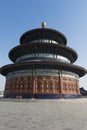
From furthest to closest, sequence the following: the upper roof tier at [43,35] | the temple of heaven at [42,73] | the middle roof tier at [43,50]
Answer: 1. the upper roof tier at [43,35]
2. the middle roof tier at [43,50]
3. the temple of heaven at [42,73]

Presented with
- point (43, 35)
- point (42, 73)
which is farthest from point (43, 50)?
point (42, 73)

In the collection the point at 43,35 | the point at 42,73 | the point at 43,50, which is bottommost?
the point at 42,73

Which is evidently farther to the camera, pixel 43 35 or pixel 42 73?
pixel 43 35

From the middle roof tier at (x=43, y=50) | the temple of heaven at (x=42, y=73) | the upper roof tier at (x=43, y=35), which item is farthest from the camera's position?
the upper roof tier at (x=43, y=35)

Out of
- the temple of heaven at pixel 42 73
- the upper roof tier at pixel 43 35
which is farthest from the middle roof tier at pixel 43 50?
the upper roof tier at pixel 43 35

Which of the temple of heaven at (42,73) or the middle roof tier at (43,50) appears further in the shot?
the middle roof tier at (43,50)

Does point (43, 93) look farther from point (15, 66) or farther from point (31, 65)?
point (15, 66)

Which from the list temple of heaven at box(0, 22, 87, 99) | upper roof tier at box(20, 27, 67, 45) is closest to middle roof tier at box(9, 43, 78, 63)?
temple of heaven at box(0, 22, 87, 99)

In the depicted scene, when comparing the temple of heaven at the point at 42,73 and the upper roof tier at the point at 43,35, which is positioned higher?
the upper roof tier at the point at 43,35

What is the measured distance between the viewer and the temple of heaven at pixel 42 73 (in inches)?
869

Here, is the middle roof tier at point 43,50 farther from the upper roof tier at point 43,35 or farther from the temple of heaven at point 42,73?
the upper roof tier at point 43,35

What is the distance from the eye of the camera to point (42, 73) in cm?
2272

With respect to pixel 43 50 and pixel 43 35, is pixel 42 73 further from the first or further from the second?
pixel 43 35

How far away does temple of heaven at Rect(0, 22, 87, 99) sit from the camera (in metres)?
22.1
